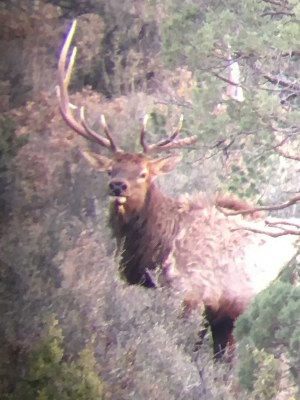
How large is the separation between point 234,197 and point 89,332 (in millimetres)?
831

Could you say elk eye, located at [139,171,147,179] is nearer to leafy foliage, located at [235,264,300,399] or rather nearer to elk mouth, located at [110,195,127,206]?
elk mouth, located at [110,195,127,206]

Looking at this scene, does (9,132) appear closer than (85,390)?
No

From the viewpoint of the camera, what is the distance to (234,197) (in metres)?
3.90

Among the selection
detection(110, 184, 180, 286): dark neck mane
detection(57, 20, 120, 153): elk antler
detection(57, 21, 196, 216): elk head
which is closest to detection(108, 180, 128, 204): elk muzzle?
detection(57, 21, 196, 216): elk head

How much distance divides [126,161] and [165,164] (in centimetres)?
15

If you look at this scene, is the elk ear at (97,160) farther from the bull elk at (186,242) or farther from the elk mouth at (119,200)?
the elk mouth at (119,200)

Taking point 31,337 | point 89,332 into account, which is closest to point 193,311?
point 89,332

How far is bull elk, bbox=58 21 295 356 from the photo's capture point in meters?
3.88

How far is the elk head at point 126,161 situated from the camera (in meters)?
3.83

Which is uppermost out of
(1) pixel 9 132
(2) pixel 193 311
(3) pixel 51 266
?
(1) pixel 9 132

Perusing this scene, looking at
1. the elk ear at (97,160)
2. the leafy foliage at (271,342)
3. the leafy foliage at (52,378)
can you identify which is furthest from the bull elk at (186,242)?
the leafy foliage at (52,378)

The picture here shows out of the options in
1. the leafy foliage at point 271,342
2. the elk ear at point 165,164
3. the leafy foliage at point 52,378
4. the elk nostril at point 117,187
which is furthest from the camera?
the elk ear at point 165,164

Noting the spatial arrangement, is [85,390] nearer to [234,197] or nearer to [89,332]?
[89,332]

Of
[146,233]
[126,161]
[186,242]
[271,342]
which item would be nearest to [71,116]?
[126,161]
